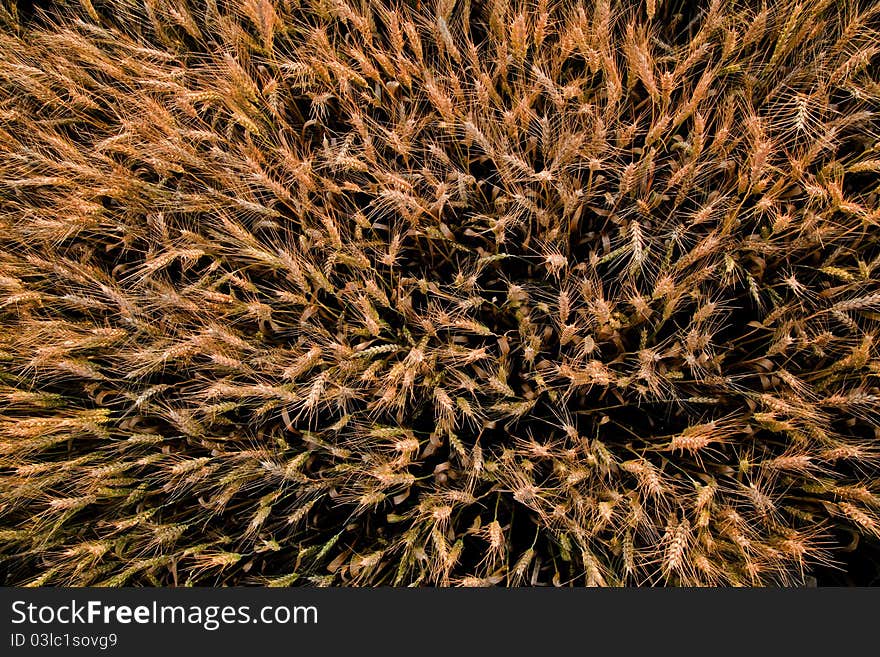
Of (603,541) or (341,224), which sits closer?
(603,541)

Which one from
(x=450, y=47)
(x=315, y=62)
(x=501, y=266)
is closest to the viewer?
(x=450, y=47)

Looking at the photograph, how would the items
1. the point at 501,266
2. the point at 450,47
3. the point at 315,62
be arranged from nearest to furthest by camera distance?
the point at 450,47 → the point at 315,62 → the point at 501,266

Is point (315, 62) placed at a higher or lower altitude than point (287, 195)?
higher

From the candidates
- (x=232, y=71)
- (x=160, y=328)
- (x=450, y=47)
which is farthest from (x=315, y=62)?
(x=160, y=328)

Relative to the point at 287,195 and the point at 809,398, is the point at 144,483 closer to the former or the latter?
the point at 287,195

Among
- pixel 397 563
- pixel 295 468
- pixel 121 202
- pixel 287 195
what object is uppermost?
pixel 121 202

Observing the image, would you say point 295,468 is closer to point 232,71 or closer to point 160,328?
point 160,328

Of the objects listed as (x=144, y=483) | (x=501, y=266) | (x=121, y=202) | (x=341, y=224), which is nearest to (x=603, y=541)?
(x=501, y=266)
